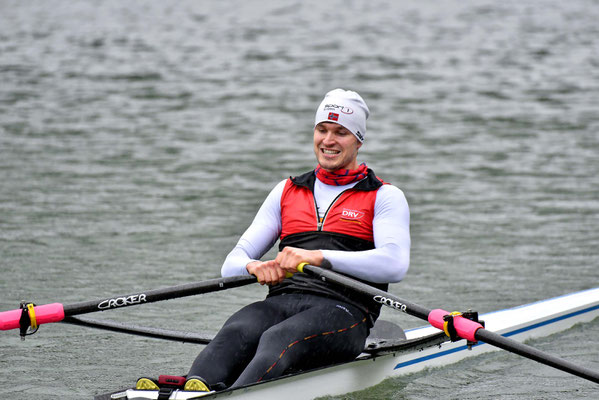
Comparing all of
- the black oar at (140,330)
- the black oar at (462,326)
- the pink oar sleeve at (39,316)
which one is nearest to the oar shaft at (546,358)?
the black oar at (462,326)

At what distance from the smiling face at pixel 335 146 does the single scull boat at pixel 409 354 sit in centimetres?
131

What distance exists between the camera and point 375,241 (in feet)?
20.0

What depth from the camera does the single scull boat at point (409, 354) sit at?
18.3 feet

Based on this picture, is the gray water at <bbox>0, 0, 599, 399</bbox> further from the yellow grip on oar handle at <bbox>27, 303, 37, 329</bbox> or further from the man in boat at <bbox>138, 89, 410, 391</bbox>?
the yellow grip on oar handle at <bbox>27, 303, 37, 329</bbox>

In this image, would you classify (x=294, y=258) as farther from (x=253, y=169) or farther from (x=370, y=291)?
(x=253, y=169)

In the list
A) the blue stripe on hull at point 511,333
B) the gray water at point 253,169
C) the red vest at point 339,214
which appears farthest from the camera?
the gray water at point 253,169

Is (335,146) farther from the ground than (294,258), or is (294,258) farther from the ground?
(335,146)

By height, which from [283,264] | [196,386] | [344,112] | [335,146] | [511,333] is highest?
[344,112]

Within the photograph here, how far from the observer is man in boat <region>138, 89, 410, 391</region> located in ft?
18.9

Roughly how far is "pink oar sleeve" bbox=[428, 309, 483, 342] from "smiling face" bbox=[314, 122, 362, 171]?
3.79 feet

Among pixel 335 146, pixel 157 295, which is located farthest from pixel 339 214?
pixel 157 295

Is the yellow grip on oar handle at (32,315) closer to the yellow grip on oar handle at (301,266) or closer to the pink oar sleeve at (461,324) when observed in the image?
the yellow grip on oar handle at (301,266)

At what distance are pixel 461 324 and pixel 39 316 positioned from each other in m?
2.54

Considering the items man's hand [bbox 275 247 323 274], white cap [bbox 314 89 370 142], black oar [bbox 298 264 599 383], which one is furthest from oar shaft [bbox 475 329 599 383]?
white cap [bbox 314 89 370 142]
